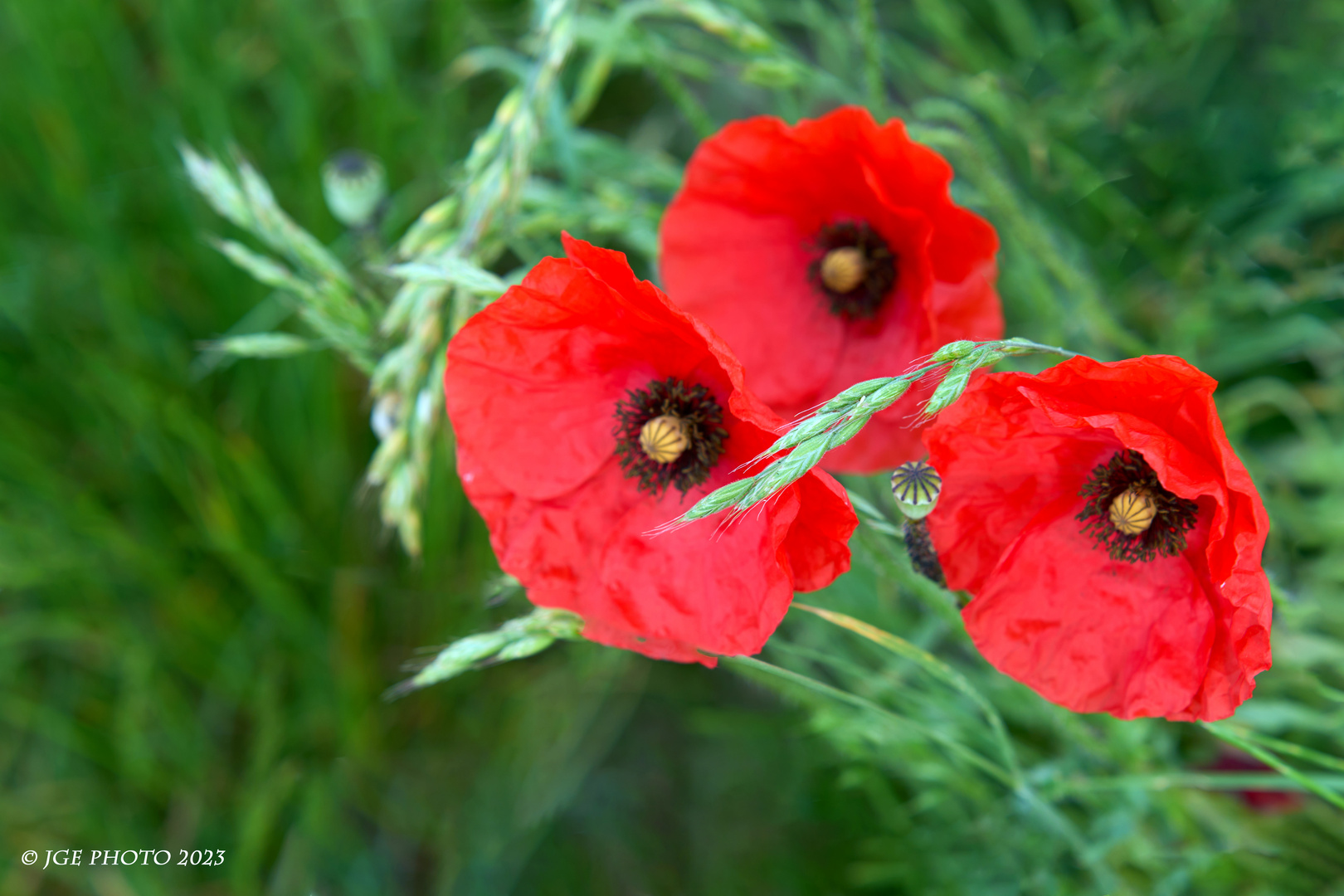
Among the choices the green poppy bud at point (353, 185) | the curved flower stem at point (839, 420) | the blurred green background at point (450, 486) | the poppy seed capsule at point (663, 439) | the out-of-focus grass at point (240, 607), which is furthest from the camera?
the out-of-focus grass at point (240, 607)

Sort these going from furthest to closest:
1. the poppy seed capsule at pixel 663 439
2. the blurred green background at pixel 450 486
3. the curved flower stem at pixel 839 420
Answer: the blurred green background at pixel 450 486, the poppy seed capsule at pixel 663 439, the curved flower stem at pixel 839 420

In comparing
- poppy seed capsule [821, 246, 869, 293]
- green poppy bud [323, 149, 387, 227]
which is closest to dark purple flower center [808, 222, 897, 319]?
poppy seed capsule [821, 246, 869, 293]

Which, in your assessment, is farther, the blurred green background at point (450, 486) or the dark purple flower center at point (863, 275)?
the blurred green background at point (450, 486)

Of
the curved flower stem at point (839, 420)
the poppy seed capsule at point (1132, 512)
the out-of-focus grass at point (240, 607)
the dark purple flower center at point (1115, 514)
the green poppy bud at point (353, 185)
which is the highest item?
the curved flower stem at point (839, 420)

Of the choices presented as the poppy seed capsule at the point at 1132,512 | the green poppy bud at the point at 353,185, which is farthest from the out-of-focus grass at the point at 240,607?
the poppy seed capsule at the point at 1132,512

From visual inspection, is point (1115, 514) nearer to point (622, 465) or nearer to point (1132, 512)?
point (1132, 512)

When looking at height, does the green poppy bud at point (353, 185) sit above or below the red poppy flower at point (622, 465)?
above

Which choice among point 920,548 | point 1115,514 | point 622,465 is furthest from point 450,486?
point 1115,514

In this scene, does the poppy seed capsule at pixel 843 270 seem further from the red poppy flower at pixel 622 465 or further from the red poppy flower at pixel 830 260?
the red poppy flower at pixel 622 465
